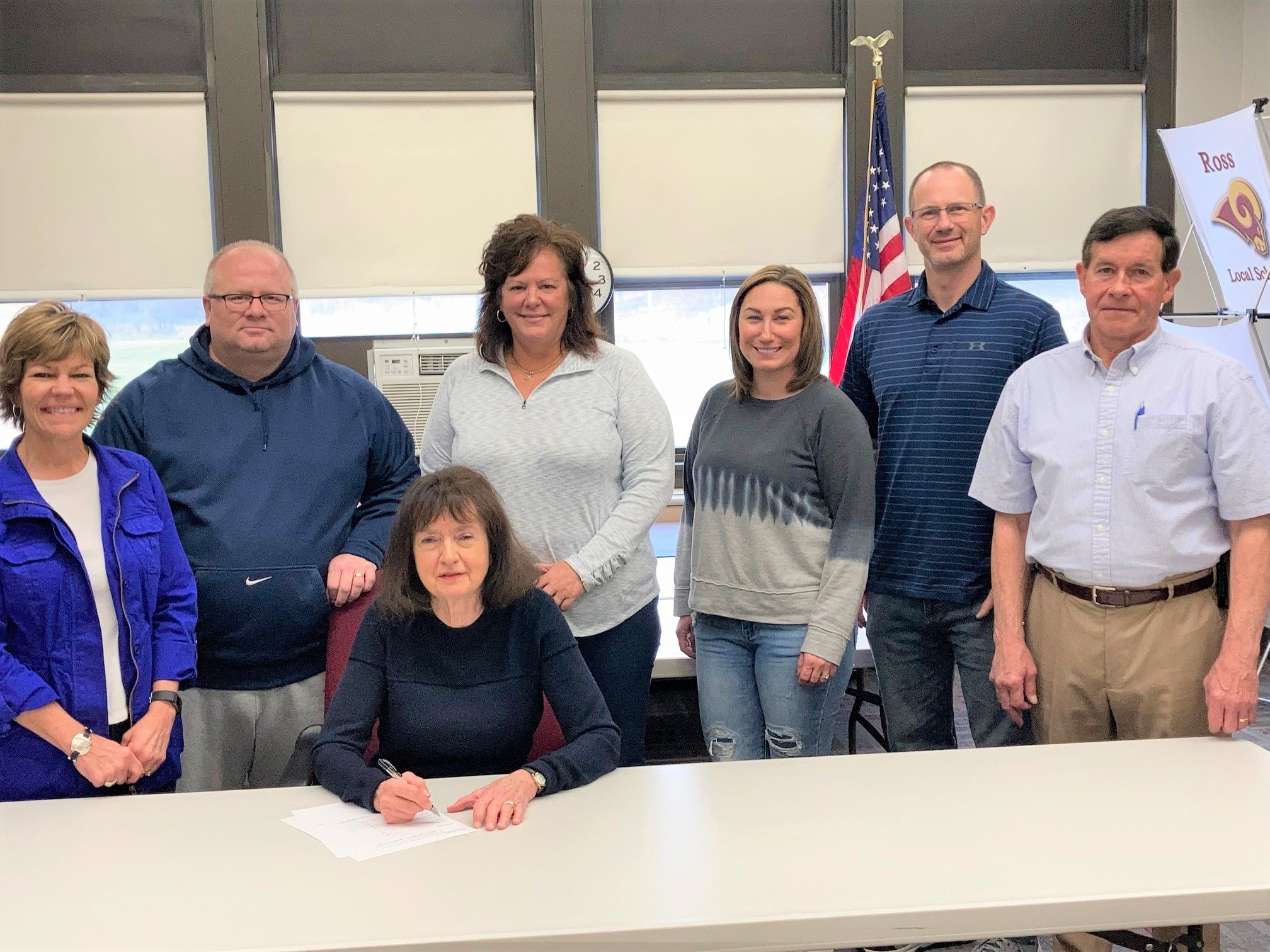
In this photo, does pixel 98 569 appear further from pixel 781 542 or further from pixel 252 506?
pixel 781 542

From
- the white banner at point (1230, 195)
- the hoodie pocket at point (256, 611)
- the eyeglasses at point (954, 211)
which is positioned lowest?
the hoodie pocket at point (256, 611)

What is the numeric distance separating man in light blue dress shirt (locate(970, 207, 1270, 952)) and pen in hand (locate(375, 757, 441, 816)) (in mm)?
1130

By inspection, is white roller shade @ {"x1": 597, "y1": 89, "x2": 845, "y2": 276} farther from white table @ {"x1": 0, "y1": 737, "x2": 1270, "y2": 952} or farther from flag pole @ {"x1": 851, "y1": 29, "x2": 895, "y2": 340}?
white table @ {"x1": 0, "y1": 737, "x2": 1270, "y2": 952}

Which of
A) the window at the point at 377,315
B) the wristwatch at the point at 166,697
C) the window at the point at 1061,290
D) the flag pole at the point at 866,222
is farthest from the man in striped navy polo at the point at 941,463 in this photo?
the window at the point at 1061,290

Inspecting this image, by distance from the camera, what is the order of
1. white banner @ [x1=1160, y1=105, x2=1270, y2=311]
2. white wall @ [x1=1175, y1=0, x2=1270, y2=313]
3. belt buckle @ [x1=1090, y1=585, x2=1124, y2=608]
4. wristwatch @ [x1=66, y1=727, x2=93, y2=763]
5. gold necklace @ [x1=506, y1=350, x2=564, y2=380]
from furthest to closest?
white wall @ [x1=1175, y1=0, x2=1270, y2=313], white banner @ [x1=1160, y1=105, x2=1270, y2=311], gold necklace @ [x1=506, y1=350, x2=564, y2=380], belt buckle @ [x1=1090, y1=585, x2=1124, y2=608], wristwatch @ [x1=66, y1=727, x2=93, y2=763]

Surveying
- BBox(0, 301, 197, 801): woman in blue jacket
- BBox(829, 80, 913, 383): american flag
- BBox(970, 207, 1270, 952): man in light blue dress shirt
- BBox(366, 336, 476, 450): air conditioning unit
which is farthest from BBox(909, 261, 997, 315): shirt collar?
BBox(366, 336, 476, 450): air conditioning unit

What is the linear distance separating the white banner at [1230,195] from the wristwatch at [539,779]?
4004mm

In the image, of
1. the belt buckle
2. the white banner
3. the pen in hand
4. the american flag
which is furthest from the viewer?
the american flag

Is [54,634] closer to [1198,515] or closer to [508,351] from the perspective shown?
[508,351]

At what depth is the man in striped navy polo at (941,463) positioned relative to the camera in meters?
2.17

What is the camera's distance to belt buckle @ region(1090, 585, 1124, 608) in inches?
74.4

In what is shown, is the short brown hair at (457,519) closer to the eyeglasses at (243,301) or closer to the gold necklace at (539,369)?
the gold necklace at (539,369)

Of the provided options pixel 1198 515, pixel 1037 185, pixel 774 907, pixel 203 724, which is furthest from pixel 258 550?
pixel 1037 185

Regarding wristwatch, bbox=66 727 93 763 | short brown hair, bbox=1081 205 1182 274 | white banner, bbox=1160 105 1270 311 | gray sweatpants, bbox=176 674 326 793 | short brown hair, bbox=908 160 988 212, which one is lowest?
gray sweatpants, bbox=176 674 326 793
